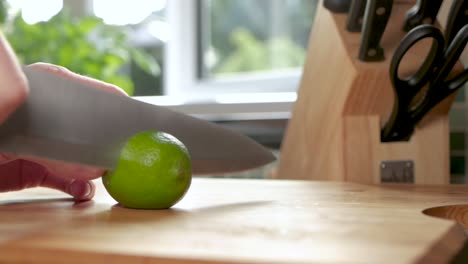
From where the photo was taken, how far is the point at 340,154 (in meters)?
1.20

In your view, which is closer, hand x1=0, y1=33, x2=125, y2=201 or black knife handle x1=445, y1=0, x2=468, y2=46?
hand x1=0, y1=33, x2=125, y2=201

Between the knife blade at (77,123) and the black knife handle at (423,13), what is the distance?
367 millimetres

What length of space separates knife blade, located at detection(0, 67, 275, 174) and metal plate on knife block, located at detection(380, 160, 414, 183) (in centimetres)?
34

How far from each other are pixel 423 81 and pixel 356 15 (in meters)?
0.15

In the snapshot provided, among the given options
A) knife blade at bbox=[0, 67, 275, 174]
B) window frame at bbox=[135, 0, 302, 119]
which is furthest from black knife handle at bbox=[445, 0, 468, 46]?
window frame at bbox=[135, 0, 302, 119]

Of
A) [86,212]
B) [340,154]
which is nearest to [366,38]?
[340,154]

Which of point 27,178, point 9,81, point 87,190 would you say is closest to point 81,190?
point 87,190

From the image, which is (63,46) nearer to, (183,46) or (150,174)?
(183,46)

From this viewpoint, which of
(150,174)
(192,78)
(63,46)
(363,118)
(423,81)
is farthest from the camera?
(192,78)

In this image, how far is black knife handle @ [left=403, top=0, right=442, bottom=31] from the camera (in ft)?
3.52

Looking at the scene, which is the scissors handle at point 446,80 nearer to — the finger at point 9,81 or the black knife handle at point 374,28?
the black knife handle at point 374,28

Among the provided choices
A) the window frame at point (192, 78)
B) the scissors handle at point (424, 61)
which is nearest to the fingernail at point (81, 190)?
the scissors handle at point (424, 61)

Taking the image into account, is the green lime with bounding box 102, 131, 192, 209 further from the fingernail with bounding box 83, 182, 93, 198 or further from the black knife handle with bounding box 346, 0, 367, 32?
the black knife handle with bounding box 346, 0, 367, 32

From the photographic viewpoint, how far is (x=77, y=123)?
84 cm
